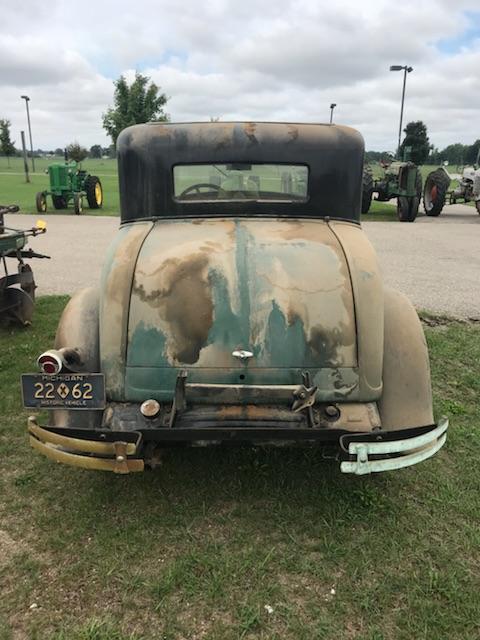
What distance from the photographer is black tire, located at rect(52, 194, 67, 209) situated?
19.2 meters

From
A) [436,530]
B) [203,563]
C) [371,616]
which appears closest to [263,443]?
[203,563]

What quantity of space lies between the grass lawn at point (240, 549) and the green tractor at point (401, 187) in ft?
45.2

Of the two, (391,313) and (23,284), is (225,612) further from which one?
(23,284)

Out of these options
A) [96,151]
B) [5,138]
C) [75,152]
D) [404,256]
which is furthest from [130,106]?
[96,151]

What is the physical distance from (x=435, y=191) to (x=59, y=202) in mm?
13188

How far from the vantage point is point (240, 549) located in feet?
9.18

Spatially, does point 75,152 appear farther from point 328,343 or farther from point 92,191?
point 328,343

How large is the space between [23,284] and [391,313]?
14.5 feet

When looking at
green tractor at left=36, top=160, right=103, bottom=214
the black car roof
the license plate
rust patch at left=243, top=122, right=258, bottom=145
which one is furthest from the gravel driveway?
the license plate

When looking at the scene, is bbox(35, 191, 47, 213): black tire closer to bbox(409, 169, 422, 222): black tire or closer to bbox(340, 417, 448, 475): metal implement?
bbox(409, 169, 422, 222): black tire

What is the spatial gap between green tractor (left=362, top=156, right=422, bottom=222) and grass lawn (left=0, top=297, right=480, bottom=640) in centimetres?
1378

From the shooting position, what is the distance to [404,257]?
10.9 metres

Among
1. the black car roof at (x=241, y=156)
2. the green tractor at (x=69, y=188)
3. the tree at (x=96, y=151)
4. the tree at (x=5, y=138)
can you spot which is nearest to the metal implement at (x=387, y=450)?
the black car roof at (x=241, y=156)

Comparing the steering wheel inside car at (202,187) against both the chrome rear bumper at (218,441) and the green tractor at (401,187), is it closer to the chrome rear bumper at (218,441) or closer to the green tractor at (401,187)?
the chrome rear bumper at (218,441)
